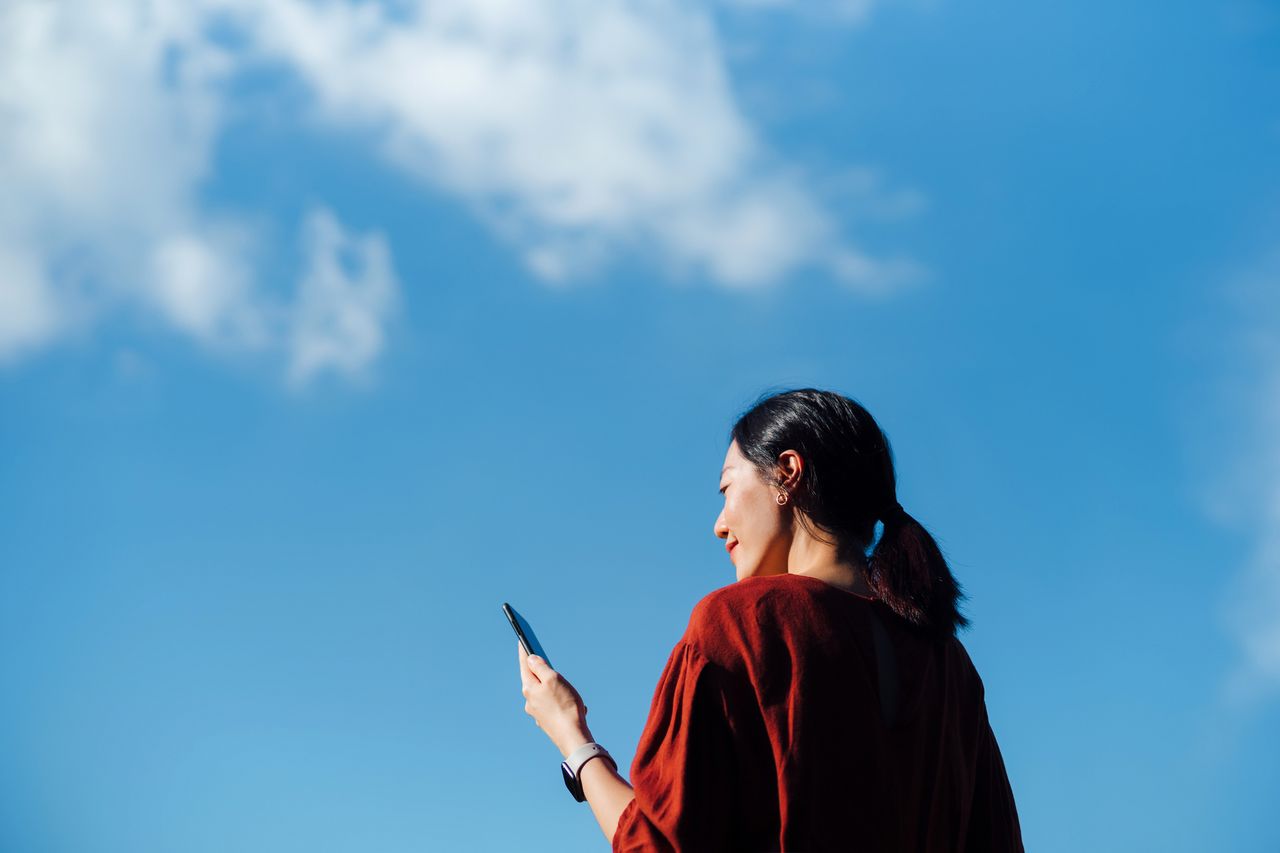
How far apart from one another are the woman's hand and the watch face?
0.05 m

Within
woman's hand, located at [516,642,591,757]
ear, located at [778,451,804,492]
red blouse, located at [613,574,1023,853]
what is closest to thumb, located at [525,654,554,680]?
woman's hand, located at [516,642,591,757]

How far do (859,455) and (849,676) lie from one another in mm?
814

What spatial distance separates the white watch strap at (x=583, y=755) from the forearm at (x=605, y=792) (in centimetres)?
2

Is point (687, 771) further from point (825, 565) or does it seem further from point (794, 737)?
point (825, 565)

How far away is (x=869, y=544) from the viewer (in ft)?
11.0

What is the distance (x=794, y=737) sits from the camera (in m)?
2.72

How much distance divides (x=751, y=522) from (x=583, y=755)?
2.86ft

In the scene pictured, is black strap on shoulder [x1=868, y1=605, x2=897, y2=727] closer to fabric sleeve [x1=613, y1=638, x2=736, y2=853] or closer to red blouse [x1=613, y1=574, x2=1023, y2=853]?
red blouse [x1=613, y1=574, x2=1023, y2=853]

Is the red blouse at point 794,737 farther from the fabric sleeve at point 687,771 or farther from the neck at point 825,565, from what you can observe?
the neck at point 825,565

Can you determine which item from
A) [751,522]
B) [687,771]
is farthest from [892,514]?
[687,771]

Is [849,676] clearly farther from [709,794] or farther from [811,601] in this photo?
[709,794]

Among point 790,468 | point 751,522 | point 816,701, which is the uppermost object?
point 790,468

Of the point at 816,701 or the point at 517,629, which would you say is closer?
the point at 816,701

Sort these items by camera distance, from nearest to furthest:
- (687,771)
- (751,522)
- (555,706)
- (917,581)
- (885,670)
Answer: (687,771) → (885,670) → (917,581) → (555,706) → (751,522)
